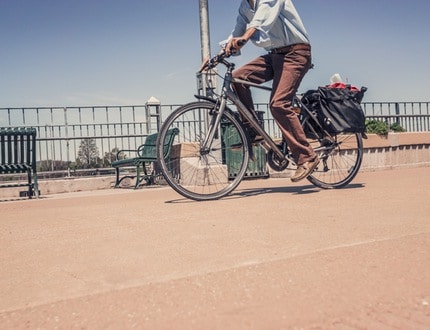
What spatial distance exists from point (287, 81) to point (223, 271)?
9.11ft

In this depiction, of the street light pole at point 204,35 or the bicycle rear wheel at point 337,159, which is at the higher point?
the street light pole at point 204,35

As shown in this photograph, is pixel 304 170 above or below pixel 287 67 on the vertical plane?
below

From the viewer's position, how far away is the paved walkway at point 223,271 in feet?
4.72

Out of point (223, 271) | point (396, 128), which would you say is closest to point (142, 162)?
point (396, 128)

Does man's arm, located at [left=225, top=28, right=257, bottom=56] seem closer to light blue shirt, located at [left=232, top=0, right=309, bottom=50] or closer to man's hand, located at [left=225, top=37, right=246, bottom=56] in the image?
man's hand, located at [left=225, top=37, right=246, bottom=56]

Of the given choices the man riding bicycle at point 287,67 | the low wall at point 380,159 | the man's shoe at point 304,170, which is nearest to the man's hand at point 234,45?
the man riding bicycle at point 287,67

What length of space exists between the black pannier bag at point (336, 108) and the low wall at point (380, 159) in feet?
11.4

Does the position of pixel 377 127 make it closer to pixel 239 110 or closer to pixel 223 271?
pixel 239 110

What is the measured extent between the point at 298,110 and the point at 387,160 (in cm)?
Answer: 532

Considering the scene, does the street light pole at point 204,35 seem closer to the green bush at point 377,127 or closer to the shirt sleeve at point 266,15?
the green bush at point 377,127

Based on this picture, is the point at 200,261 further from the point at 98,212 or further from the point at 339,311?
the point at 98,212

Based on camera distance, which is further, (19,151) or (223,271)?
(19,151)

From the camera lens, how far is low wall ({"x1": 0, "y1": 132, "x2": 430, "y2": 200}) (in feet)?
28.9

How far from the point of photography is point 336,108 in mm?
4711
